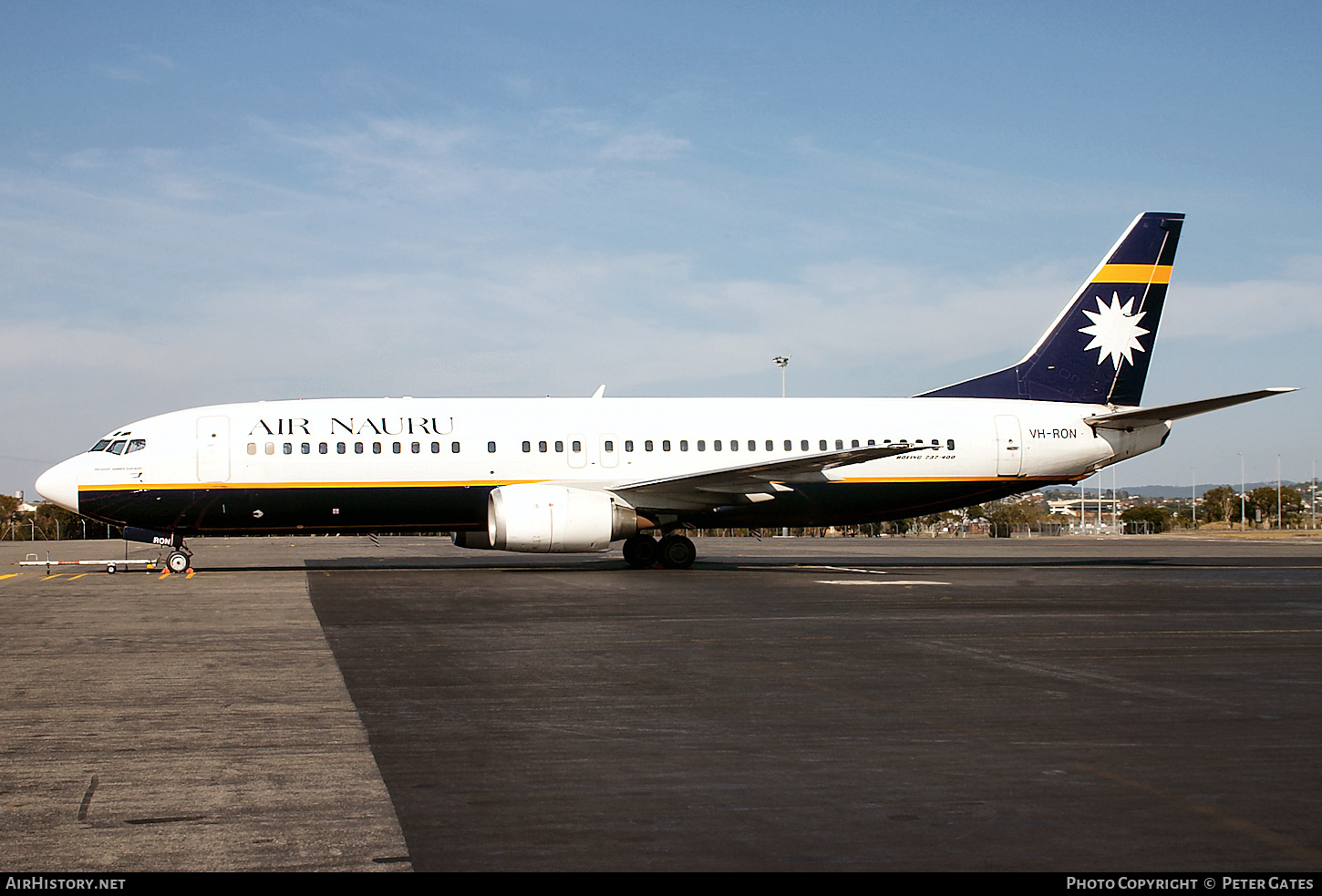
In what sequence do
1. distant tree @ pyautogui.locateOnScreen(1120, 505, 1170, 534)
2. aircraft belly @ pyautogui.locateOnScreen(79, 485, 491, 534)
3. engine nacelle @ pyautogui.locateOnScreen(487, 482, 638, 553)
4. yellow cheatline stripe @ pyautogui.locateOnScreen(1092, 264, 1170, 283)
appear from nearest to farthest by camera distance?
engine nacelle @ pyautogui.locateOnScreen(487, 482, 638, 553), aircraft belly @ pyautogui.locateOnScreen(79, 485, 491, 534), yellow cheatline stripe @ pyautogui.locateOnScreen(1092, 264, 1170, 283), distant tree @ pyautogui.locateOnScreen(1120, 505, 1170, 534)

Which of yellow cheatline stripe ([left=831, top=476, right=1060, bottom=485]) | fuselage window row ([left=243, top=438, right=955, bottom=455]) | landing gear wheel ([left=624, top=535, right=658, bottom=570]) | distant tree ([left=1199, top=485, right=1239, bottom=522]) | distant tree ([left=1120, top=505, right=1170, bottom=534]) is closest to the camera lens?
fuselage window row ([left=243, top=438, right=955, bottom=455])

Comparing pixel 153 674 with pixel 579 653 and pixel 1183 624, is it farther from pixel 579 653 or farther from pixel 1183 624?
pixel 1183 624

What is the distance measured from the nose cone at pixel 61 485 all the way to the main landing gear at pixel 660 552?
11.8 m

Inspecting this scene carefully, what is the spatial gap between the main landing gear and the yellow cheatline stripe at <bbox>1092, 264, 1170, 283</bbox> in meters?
12.7

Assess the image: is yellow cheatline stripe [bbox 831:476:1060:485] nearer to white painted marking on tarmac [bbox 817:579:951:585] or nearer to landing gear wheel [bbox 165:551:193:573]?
white painted marking on tarmac [bbox 817:579:951:585]

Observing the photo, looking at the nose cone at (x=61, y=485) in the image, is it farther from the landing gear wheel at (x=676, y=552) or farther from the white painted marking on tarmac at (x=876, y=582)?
the white painted marking on tarmac at (x=876, y=582)

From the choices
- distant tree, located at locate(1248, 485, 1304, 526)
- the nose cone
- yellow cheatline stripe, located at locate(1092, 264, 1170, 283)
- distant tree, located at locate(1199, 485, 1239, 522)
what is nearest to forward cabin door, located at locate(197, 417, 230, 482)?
the nose cone

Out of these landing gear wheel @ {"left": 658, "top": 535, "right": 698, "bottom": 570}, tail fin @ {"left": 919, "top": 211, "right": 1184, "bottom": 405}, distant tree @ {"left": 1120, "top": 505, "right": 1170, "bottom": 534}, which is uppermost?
tail fin @ {"left": 919, "top": 211, "right": 1184, "bottom": 405}

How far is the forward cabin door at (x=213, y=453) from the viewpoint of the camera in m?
24.0

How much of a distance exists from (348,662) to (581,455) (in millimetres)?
14580

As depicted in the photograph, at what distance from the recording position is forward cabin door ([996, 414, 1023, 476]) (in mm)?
26906

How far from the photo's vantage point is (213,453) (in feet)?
79.0

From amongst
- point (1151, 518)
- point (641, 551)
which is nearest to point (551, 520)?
point (641, 551)

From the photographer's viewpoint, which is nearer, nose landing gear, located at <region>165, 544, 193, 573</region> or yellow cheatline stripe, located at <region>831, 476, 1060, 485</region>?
nose landing gear, located at <region>165, 544, 193, 573</region>
